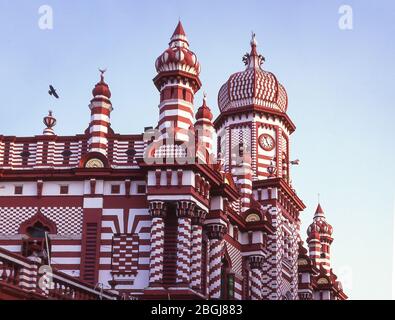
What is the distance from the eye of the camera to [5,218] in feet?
131

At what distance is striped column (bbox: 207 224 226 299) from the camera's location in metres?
41.1

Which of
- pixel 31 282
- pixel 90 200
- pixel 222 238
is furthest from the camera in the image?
pixel 222 238

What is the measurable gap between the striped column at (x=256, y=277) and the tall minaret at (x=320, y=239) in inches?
945

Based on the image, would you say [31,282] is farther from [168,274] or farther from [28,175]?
[28,175]

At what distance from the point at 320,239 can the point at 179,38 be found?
1507 inches

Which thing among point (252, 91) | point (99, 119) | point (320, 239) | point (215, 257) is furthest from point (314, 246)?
point (99, 119)

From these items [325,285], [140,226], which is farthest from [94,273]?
[325,285]

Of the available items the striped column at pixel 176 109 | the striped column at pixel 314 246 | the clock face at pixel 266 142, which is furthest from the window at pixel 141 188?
the striped column at pixel 314 246

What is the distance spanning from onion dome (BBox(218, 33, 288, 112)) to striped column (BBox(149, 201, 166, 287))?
853 inches

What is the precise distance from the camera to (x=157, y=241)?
122ft

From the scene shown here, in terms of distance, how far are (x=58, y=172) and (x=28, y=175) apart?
1489 mm

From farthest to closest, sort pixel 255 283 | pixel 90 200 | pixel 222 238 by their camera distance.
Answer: pixel 255 283 → pixel 222 238 → pixel 90 200

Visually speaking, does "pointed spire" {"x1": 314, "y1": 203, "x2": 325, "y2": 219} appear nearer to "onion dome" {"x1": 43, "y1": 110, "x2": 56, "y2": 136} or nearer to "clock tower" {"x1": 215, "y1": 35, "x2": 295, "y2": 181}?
"clock tower" {"x1": 215, "y1": 35, "x2": 295, "y2": 181}
